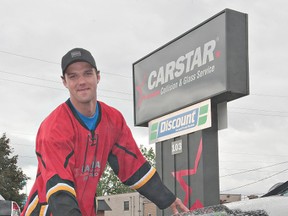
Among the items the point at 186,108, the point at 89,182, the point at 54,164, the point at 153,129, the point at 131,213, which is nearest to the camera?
the point at 54,164

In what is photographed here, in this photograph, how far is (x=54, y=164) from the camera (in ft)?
8.87

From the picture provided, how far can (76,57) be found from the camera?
2.80 metres

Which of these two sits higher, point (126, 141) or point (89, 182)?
point (126, 141)

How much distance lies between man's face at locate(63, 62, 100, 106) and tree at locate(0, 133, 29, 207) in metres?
33.3

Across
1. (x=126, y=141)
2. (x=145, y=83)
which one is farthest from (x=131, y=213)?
(x=126, y=141)

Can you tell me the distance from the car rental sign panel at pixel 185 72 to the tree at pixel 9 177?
23.9 m

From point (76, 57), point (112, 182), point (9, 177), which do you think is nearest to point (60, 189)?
point (76, 57)

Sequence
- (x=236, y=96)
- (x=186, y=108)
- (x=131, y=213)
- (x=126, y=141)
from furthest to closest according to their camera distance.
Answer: (x=131, y=213), (x=186, y=108), (x=236, y=96), (x=126, y=141)

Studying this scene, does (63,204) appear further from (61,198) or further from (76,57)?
(76,57)

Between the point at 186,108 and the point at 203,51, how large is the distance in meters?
1.22

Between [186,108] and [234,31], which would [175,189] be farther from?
[234,31]

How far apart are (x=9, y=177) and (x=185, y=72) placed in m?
27.3

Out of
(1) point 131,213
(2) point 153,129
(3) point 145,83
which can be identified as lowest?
(1) point 131,213

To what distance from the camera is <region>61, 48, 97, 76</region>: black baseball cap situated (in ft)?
9.18
